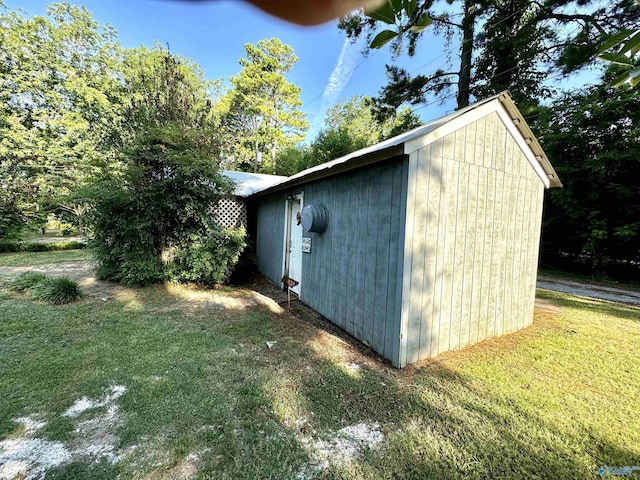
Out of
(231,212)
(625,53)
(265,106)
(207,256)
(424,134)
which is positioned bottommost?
(207,256)

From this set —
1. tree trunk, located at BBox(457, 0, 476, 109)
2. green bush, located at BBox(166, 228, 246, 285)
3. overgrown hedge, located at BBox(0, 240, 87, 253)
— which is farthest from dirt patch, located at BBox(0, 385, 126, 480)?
tree trunk, located at BBox(457, 0, 476, 109)

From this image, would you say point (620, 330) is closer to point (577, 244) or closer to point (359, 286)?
point (359, 286)

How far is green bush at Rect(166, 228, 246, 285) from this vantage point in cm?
614

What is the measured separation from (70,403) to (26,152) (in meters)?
16.9

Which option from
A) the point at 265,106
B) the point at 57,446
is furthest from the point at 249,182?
the point at 265,106

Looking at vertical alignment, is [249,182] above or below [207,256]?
above

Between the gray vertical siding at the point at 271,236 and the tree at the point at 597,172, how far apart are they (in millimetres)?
9168

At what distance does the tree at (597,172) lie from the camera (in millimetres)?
8188

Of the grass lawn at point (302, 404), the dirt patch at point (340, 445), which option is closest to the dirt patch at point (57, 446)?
the grass lawn at point (302, 404)

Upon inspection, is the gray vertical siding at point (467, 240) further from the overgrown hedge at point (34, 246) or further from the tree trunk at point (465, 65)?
the overgrown hedge at point (34, 246)

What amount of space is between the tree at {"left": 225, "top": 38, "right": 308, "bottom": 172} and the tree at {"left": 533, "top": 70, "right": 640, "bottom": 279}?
1430cm

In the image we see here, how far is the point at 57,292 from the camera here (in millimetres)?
4867

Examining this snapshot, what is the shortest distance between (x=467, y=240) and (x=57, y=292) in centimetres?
659

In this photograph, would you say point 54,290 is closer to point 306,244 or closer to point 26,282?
point 26,282
